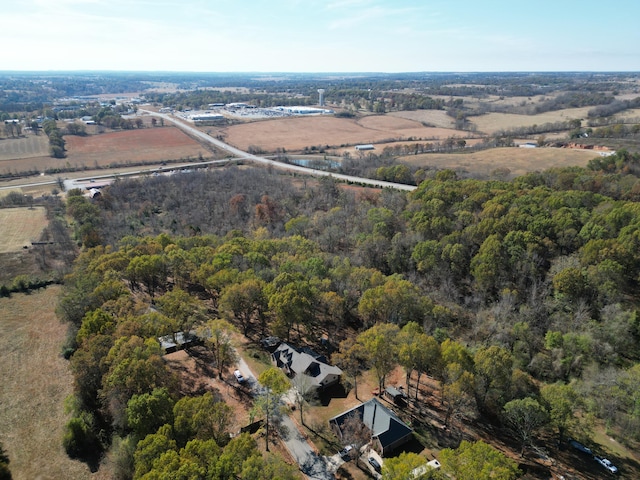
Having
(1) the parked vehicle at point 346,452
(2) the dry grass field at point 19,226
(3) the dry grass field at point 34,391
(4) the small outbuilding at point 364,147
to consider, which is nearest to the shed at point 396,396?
(1) the parked vehicle at point 346,452

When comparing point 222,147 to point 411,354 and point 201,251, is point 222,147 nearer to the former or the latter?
point 201,251

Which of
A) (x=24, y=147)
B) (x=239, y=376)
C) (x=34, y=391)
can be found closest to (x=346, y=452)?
Answer: (x=239, y=376)

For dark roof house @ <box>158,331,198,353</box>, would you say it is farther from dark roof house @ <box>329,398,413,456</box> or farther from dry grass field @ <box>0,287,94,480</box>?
dark roof house @ <box>329,398,413,456</box>

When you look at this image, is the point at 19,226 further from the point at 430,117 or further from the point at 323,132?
the point at 430,117

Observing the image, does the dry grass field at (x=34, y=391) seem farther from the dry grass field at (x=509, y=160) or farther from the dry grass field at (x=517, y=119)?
the dry grass field at (x=517, y=119)

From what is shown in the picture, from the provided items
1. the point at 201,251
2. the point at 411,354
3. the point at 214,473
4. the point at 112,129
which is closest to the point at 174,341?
the point at 201,251

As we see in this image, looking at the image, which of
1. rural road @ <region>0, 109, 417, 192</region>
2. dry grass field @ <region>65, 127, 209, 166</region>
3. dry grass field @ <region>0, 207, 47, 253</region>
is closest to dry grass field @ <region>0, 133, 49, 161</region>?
dry grass field @ <region>65, 127, 209, 166</region>
